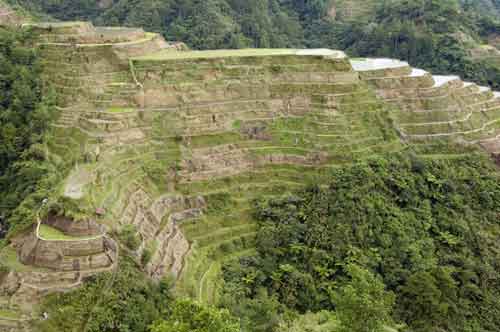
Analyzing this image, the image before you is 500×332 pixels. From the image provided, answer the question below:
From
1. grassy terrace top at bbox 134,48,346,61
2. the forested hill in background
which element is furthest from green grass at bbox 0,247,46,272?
the forested hill in background

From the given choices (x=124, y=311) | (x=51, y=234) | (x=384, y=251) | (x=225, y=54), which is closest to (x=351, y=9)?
(x=225, y=54)

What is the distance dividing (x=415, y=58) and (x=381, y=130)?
30.6 metres

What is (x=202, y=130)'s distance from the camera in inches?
1172

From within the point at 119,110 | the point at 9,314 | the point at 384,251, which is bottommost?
the point at 384,251

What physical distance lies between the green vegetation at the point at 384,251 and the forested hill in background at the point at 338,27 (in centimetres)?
2952

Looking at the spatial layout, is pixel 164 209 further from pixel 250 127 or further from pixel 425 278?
pixel 425 278

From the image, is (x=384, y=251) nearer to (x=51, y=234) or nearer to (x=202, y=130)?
(x=202, y=130)

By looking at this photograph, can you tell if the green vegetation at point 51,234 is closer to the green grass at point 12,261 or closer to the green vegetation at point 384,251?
the green grass at point 12,261

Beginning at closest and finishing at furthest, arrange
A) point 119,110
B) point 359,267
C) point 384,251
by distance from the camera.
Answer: point 359,267 → point 384,251 → point 119,110

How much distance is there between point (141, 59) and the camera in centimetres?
3148

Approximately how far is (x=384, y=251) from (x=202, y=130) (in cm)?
1295

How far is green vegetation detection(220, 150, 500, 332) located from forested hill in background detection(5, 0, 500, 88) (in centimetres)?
2952

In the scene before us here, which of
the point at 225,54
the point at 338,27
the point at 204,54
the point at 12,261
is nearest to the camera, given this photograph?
the point at 12,261

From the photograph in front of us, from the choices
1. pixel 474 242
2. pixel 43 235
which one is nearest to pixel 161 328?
pixel 43 235
